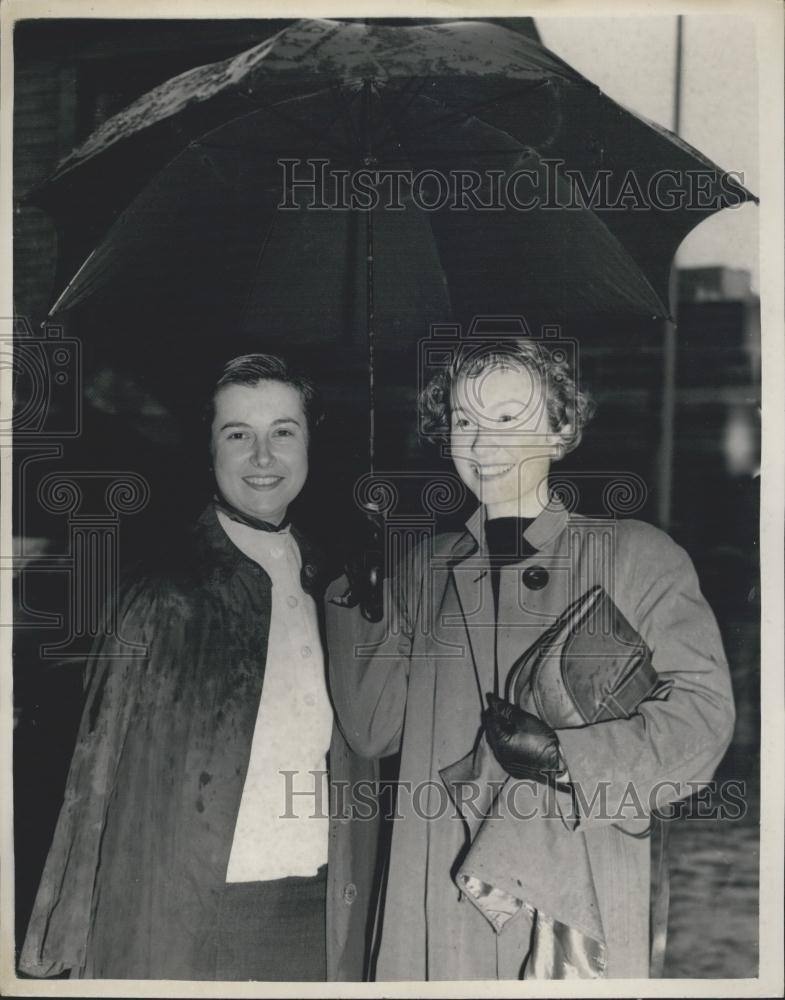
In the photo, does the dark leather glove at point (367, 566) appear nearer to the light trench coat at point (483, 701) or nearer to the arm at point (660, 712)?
the light trench coat at point (483, 701)

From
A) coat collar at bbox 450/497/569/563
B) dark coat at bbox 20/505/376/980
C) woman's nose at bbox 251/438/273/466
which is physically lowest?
dark coat at bbox 20/505/376/980

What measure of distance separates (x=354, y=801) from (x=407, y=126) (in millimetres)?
2085

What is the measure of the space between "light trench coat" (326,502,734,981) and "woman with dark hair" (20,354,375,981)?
0.12 metres

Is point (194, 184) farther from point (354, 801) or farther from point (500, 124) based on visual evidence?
point (354, 801)

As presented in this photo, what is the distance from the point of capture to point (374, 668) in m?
3.39

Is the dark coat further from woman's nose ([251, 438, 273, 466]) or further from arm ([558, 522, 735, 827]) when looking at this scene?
arm ([558, 522, 735, 827])

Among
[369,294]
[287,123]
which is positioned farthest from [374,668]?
[287,123]

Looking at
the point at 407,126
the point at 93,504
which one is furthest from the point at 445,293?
the point at 93,504

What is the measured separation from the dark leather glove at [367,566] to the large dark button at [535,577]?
17.1 inches

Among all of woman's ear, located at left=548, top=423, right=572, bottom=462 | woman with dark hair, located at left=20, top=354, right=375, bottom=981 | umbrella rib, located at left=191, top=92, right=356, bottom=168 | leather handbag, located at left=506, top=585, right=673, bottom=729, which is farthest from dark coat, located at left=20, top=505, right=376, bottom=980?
umbrella rib, located at left=191, top=92, right=356, bottom=168

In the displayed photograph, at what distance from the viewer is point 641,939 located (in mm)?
3395

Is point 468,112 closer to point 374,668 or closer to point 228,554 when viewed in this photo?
point 228,554

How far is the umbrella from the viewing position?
11.2ft

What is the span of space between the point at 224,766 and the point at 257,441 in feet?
3.25
